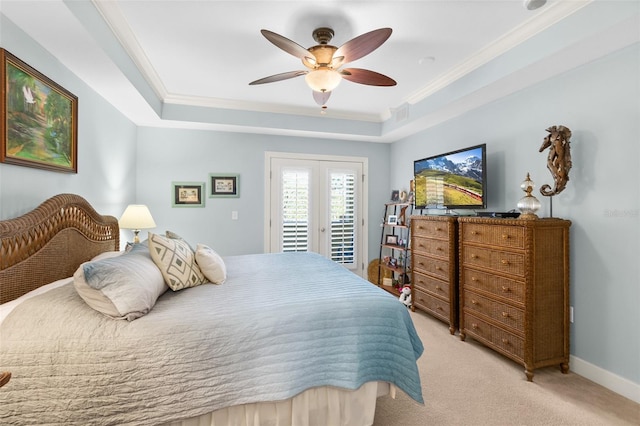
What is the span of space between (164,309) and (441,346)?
2.41 m

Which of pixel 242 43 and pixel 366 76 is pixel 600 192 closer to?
pixel 366 76

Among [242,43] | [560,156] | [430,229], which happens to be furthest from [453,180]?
[242,43]

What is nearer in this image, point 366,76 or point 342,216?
point 366,76

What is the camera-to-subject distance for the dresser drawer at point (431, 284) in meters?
3.13

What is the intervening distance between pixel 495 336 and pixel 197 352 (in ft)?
7.83

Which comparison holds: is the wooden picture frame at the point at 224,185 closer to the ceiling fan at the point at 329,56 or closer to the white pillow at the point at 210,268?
the ceiling fan at the point at 329,56

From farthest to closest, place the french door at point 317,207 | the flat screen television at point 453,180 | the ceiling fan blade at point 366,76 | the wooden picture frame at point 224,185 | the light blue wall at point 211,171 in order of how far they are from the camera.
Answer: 1. the french door at point 317,207
2. the wooden picture frame at point 224,185
3. the light blue wall at point 211,171
4. the flat screen television at point 453,180
5. the ceiling fan blade at point 366,76

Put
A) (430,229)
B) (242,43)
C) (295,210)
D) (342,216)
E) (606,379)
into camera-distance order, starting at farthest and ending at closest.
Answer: (342,216)
(295,210)
(430,229)
(242,43)
(606,379)

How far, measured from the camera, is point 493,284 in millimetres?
2549

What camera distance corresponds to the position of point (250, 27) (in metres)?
2.30

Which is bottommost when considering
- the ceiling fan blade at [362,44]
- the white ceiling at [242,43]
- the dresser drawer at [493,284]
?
the dresser drawer at [493,284]

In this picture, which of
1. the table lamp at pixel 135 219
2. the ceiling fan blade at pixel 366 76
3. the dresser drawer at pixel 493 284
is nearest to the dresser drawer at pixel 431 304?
the dresser drawer at pixel 493 284

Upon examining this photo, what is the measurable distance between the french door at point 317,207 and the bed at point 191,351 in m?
2.61

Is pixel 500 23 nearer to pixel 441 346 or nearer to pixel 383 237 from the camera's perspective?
pixel 441 346
